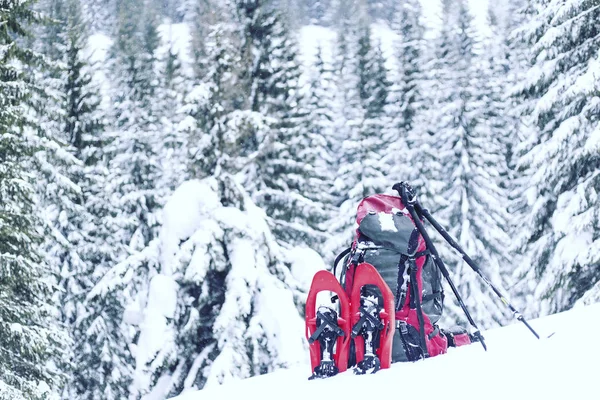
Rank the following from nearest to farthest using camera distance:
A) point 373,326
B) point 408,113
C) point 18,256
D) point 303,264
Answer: point 373,326
point 18,256
point 303,264
point 408,113

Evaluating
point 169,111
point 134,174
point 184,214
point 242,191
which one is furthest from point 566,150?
point 169,111

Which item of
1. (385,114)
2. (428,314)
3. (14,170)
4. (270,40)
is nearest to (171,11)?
(385,114)

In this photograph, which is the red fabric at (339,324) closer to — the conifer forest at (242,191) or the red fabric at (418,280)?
the red fabric at (418,280)

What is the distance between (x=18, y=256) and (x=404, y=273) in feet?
28.8

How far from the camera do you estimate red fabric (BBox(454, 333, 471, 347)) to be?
5045 mm

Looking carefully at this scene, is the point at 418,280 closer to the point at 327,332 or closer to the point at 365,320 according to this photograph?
the point at 365,320

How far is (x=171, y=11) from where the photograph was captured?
346 feet

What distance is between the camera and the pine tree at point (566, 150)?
13883 millimetres

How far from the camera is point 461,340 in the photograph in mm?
5094

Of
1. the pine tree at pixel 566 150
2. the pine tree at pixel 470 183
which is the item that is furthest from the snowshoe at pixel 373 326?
the pine tree at pixel 470 183

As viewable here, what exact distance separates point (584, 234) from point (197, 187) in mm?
8441

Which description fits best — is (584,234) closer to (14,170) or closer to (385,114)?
(14,170)

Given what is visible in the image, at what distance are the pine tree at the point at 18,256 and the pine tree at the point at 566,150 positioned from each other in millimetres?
10744

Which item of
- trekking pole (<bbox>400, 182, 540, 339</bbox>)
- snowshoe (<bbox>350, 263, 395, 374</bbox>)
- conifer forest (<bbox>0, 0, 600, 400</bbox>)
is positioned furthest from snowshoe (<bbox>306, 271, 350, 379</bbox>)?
conifer forest (<bbox>0, 0, 600, 400</bbox>)
